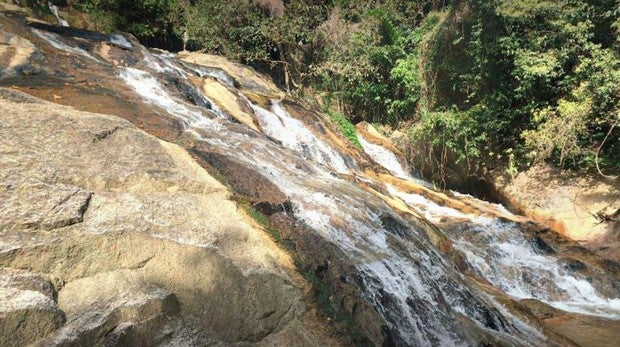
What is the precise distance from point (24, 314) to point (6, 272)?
378mm

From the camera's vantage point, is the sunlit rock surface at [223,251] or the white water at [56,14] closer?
the sunlit rock surface at [223,251]

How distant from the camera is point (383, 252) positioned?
5820mm

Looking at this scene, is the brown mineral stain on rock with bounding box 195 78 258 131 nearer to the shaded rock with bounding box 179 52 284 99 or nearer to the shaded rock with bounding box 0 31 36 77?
the shaded rock with bounding box 179 52 284 99

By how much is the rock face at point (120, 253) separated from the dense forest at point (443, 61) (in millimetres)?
10100

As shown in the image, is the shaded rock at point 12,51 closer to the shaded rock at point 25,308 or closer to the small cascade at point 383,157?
the shaded rock at point 25,308

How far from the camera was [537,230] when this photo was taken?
34.1ft

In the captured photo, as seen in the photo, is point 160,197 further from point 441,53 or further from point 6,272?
point 441,53

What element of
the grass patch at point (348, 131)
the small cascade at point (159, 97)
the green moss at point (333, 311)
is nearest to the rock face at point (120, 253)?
the green moss at point (333, 311)

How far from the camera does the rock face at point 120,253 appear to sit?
3115mm

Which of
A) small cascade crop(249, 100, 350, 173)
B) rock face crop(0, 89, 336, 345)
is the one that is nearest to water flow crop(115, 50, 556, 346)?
rock face crop(0, 89, 336, 345)

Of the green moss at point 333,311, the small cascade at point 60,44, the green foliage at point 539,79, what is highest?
the green foliage at point 539,79

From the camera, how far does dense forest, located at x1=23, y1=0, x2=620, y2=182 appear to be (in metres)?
12.3

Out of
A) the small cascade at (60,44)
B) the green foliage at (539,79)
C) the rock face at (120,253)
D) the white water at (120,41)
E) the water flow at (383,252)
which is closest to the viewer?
the rock face at (120,253)

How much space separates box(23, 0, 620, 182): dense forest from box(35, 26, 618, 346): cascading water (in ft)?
12.7
